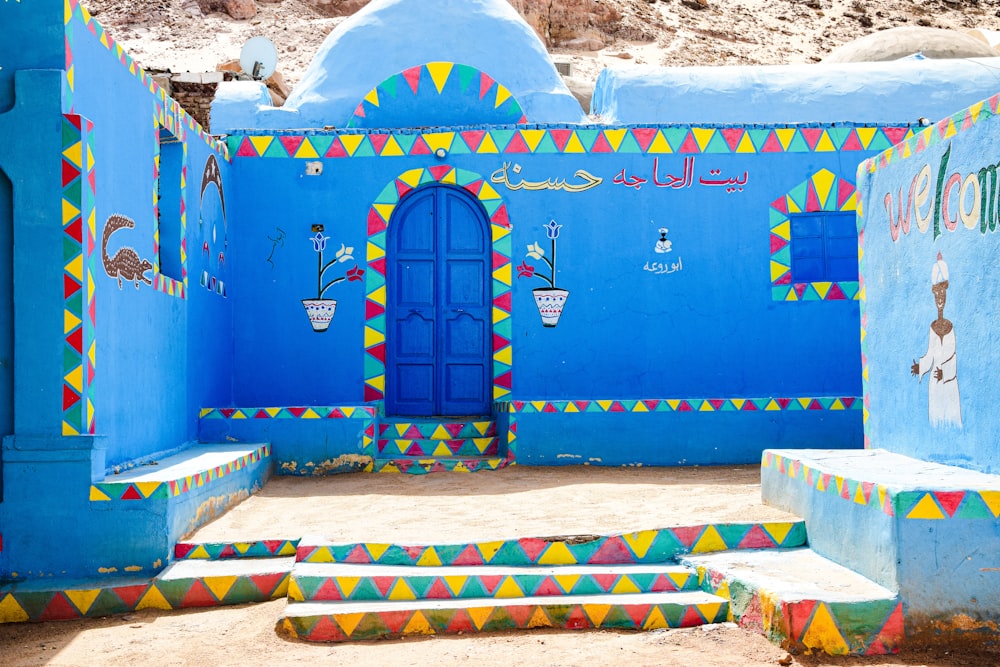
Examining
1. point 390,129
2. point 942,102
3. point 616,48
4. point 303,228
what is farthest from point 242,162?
point 616,48

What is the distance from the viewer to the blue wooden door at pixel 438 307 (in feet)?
30.2

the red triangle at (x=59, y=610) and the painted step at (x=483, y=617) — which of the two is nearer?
the painted step at (x=483, y=617)

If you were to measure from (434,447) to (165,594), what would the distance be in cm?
368

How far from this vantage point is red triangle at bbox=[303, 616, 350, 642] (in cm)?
455

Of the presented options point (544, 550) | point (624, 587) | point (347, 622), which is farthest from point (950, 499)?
point (347, 622)

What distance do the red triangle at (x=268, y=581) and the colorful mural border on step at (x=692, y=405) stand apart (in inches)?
136

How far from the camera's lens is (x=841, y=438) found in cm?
851

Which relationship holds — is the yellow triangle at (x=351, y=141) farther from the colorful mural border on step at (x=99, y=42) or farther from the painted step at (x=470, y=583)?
the painted step at (x=470, y=583)

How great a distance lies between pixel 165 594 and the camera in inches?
201

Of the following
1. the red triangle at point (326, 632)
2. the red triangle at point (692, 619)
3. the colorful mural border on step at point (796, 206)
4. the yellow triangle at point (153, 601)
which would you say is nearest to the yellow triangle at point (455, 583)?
the red triangle at point (326, 632)

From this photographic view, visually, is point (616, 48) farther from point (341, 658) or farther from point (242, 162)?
point (341, 658)

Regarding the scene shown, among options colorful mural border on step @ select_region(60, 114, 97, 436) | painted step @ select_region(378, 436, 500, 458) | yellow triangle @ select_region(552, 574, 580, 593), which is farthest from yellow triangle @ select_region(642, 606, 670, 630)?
painted step @ select_region(378, 436, 500, 458)

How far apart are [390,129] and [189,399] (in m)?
3.23

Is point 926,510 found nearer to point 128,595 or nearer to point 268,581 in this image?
point 268,581
